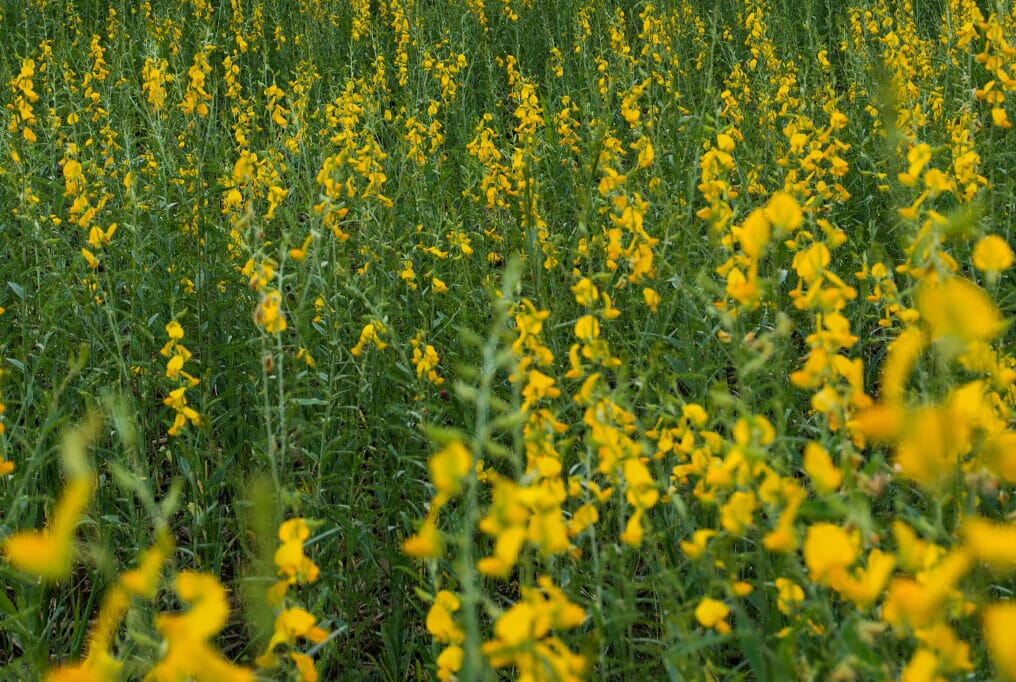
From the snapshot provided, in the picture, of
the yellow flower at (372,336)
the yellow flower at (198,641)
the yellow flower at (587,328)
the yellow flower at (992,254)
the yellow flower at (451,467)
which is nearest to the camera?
the yellow flower at (198,641)

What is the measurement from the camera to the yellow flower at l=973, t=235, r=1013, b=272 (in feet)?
4.14

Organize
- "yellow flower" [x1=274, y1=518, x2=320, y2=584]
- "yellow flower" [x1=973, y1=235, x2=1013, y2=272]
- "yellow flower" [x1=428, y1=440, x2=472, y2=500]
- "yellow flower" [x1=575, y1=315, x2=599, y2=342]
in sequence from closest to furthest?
1. "yellow flower" [x1=428, y1=440, x2=472, y2=500]
2. "yellow flower" [x1=274, y1=518, x2=320, y2=584]
3. "yellow flower" [x1=973, y1=235, x2=1013, y2=272]
4. "yellow flower" [x1=575, y1=315, x2=599, y2=342]

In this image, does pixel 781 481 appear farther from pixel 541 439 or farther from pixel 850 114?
pixel 850 114

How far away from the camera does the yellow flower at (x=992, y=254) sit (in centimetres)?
126

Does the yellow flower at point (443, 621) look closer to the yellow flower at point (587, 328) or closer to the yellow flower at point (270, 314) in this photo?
the yellow flower at point (587, 328)

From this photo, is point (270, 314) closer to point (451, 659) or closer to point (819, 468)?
point (451, 659)

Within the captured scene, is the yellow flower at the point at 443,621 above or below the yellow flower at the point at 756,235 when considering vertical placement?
below

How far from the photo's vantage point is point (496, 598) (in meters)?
Result: 2.26

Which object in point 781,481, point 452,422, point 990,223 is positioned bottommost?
point 452,422

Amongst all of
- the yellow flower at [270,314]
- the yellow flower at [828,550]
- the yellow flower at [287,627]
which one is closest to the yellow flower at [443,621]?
the yellow flower at [287,627]

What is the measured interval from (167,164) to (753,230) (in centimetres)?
272

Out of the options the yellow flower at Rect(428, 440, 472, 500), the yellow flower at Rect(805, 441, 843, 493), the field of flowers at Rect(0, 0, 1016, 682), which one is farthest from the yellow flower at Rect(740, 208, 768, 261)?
the yellow flower at Rect(428, 440, 472, 500)

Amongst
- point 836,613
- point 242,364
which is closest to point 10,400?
point 242,364

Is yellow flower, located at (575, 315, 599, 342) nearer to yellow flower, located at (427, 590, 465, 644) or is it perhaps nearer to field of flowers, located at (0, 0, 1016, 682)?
field of flowers, located at (0, 0, 1016, 682)
